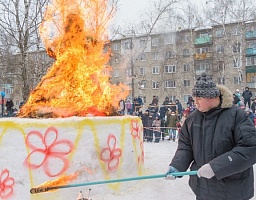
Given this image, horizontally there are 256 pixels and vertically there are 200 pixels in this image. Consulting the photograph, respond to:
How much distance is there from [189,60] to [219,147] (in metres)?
37.6

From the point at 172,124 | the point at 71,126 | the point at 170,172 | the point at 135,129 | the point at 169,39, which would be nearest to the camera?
the point at 170,172

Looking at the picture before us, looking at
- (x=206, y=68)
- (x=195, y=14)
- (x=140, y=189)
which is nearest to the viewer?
(x=140, y=189)

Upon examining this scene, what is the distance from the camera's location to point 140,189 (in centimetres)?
616

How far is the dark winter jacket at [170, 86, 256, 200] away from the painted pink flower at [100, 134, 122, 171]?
9.79ft

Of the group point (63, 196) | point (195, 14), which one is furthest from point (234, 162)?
point (195, 14)

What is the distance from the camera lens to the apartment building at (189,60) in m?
34.8

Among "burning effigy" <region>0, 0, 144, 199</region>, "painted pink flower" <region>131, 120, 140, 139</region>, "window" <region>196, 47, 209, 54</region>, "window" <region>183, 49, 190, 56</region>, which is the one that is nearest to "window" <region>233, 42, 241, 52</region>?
"window" <region>183, 49, 190, 56</region>

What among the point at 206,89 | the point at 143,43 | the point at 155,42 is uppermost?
the point at 155,42

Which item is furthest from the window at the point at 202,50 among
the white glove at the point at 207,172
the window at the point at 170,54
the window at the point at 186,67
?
the white glove at the point at 207,172

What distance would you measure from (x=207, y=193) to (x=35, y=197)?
359 centimetres

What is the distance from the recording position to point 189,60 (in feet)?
129

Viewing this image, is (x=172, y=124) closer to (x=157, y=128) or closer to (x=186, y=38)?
(x=157, y=128)

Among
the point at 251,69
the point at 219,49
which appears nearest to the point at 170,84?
the point at 219,49

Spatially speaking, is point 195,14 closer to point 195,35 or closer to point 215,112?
point 195,35
